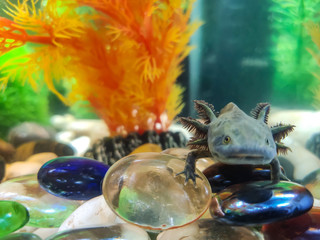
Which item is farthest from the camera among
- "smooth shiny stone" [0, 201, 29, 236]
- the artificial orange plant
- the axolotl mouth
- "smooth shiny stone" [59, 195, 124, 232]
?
the artificial orange plant

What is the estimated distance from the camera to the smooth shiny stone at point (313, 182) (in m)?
2.02

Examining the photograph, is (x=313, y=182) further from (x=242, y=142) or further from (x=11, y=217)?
(x=11, y=217)

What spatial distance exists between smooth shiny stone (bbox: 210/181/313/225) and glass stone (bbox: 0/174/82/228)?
36.7 inches

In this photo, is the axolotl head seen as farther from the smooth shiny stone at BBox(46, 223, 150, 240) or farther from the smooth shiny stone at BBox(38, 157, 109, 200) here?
the smooth shiny stone at BBox(38, 157, 109, 200)

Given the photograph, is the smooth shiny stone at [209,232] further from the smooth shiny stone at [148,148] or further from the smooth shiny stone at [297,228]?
the smooth shiny stone at [148,148]

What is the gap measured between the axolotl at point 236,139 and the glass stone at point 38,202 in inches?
32.6

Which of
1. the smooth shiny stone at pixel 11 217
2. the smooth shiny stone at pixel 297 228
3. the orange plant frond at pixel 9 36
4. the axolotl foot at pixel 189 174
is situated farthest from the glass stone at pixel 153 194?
the orange plant frond at pixel 9 36

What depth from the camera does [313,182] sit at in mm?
2117

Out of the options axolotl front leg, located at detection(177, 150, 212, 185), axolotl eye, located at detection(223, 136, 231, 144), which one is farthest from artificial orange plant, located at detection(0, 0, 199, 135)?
axolotl eye, located at detection(223, 136, 231, 144)

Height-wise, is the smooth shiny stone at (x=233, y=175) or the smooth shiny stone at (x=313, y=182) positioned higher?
the smooth shiny stone at (x=233, y=175)

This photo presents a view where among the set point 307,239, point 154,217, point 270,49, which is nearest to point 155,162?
point 154,217

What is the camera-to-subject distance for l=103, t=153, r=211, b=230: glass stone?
4.43 feet

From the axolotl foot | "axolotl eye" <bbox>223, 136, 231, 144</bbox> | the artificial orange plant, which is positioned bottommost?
the axolotl foot

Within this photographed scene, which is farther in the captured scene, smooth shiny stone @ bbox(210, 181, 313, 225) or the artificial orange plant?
the artificial orange plant
